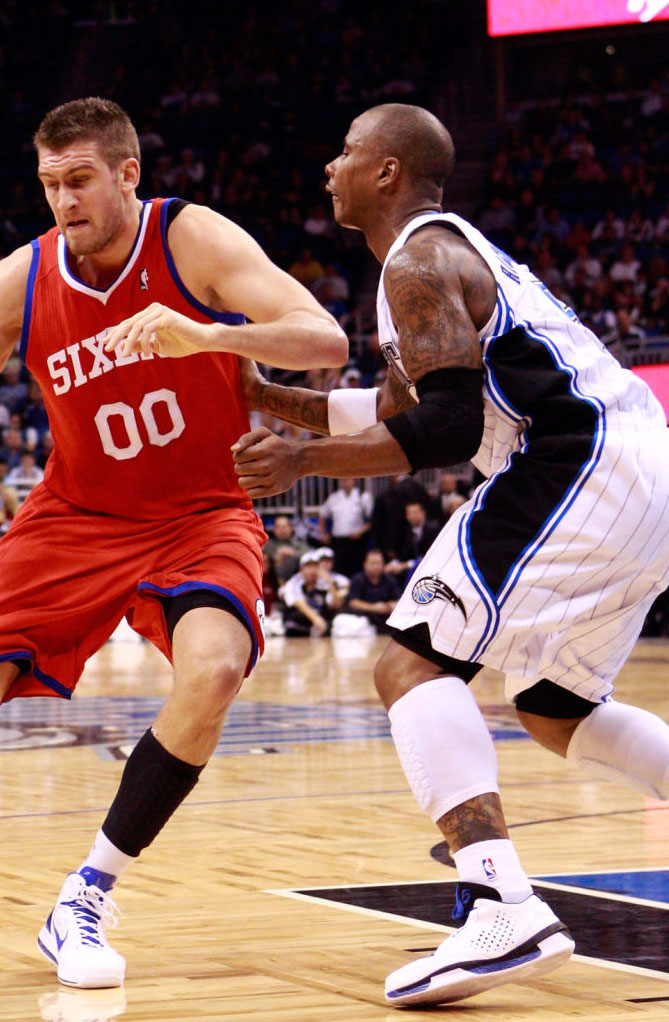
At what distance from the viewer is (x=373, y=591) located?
15477mm

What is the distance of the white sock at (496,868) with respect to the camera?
118 inches

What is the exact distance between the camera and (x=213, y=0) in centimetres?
2325

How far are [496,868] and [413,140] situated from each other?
5.25 feet

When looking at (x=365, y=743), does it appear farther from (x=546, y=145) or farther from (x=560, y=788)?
(x=546, y=145)

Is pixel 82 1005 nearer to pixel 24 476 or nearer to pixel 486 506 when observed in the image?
pixel 486 506

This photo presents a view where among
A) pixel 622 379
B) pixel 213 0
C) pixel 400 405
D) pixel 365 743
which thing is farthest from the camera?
pixel 213 0

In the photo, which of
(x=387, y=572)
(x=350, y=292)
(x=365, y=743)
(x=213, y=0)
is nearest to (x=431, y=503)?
(x=387, y=572)

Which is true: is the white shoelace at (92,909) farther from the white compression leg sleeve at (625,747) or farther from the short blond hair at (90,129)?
the short blond hair at (90,129)

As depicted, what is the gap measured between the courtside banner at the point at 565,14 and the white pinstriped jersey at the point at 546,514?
26.4 feet

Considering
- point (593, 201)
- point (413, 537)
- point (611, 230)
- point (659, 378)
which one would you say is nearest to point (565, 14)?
point (659, 378)

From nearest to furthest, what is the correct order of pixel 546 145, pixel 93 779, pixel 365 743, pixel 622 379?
pixel 622 379 → pixel 93 779 → pixel 365 743 → pixel 546 145

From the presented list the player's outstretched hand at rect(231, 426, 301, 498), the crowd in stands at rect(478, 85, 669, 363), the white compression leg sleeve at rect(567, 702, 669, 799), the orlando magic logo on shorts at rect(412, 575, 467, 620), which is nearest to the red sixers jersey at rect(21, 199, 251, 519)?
the player's outstretched hand at rect(231, 426, 301, 498)

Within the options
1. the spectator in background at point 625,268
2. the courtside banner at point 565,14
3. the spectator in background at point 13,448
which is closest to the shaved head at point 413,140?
the courtside banner at point 565,14

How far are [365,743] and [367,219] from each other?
4488 mm
